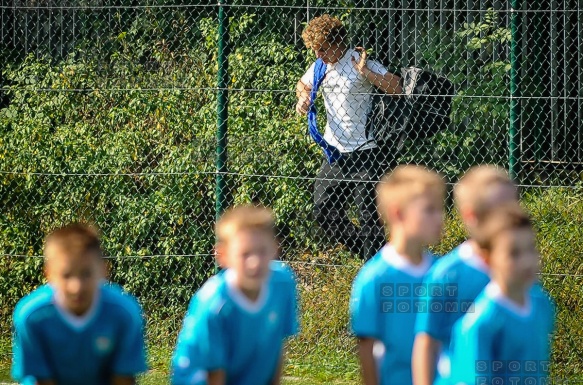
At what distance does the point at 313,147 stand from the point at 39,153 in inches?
81.2

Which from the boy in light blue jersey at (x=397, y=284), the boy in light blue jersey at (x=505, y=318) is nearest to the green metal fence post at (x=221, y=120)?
the boy in light blue jersey at (x=397, y=284)

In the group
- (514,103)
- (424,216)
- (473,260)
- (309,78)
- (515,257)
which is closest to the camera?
(515,257)

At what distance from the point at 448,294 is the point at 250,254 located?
29.5 inches

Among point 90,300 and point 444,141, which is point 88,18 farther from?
point 90,300

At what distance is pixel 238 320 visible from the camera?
4258 millimetres

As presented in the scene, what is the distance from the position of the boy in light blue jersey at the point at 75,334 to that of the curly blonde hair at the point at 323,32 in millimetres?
3720

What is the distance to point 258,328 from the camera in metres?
4.31

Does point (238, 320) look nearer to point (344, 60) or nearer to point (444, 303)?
point (444, 303)

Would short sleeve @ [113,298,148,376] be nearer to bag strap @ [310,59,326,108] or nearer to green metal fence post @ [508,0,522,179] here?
green metal fence post @ [508,0,522,179]

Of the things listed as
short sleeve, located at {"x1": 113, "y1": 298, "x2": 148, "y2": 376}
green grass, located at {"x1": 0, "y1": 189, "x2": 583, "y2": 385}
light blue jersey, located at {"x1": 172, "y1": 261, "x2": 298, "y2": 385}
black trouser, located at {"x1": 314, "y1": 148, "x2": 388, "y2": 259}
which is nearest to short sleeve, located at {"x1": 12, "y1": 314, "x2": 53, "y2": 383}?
short sleeve, located at {"x1": 113, "y1": 298, "x2": 148, "y2": 376}

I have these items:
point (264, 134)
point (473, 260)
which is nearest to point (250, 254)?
point (473, 260)

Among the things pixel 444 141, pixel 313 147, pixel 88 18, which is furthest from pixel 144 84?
pixel 444 141

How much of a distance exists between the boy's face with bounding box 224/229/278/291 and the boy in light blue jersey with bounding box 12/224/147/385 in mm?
427

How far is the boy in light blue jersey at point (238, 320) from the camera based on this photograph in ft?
→ 13.7
